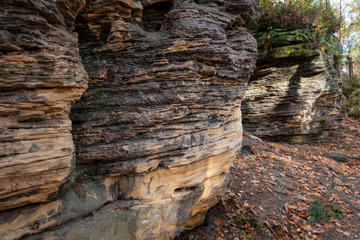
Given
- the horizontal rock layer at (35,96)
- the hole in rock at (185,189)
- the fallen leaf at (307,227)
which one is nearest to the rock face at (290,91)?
the fallen leaf at (307,227)

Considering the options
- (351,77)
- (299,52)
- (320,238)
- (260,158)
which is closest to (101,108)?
(320,238)

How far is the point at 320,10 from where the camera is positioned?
344 inches

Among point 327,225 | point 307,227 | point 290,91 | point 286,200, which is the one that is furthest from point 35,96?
point 290,91

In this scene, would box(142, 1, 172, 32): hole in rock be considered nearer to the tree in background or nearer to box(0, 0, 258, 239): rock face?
box(0, 0, 258, 239): rock face

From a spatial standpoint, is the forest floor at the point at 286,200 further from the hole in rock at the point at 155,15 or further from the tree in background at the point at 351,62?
the tree in background at the point at 351,62

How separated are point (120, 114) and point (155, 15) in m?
1.81

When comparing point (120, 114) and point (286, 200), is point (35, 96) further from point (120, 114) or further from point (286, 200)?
point (286, 200)

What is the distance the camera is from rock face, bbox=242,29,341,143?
8.05 meters

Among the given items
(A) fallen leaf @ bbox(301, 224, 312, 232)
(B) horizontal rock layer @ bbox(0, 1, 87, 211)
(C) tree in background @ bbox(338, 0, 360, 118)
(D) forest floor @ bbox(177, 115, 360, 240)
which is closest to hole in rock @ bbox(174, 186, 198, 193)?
(D) forest floor @ bbox(177, 115, 360, 240)

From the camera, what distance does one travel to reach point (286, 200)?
16.3ft

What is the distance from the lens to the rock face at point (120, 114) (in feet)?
6.61

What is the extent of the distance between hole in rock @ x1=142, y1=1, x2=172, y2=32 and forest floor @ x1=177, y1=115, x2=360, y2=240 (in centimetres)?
359

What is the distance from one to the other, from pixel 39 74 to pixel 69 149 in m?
0.81

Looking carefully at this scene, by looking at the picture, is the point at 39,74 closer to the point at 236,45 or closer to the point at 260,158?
the point at 236,45
